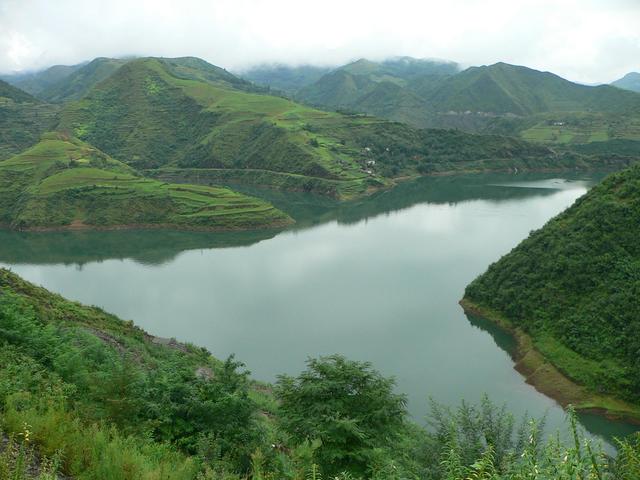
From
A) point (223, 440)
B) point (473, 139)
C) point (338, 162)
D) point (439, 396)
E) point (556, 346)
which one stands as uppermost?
point (473, 139)

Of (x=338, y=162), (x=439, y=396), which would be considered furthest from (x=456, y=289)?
(x=338, y=162)

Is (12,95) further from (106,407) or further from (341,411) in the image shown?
(341,411)

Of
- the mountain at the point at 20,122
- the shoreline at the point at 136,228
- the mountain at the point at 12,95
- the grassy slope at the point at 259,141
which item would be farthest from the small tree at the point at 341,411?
the mountain at the point at 12,95

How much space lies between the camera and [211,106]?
411 feet

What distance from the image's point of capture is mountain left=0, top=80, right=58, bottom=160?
11225 cm

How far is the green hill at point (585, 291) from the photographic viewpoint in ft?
82.4

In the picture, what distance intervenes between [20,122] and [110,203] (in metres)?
72.3

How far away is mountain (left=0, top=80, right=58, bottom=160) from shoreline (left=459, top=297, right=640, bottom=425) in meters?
104

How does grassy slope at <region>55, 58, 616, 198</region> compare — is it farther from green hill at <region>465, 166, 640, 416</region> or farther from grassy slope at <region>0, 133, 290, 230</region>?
green hill at <region>465, 166, 640, 416</region>

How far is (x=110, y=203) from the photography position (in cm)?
6800

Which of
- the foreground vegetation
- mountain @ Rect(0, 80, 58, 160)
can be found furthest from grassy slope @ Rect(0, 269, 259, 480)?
mountain @ Rect(0, 80, 58, 160)

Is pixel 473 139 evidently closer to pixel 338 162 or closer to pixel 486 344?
pixel 338 162

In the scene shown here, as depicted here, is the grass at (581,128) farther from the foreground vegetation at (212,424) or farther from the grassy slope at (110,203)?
the foreground vegetation at (212,424)

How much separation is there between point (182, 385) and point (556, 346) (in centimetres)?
2227
